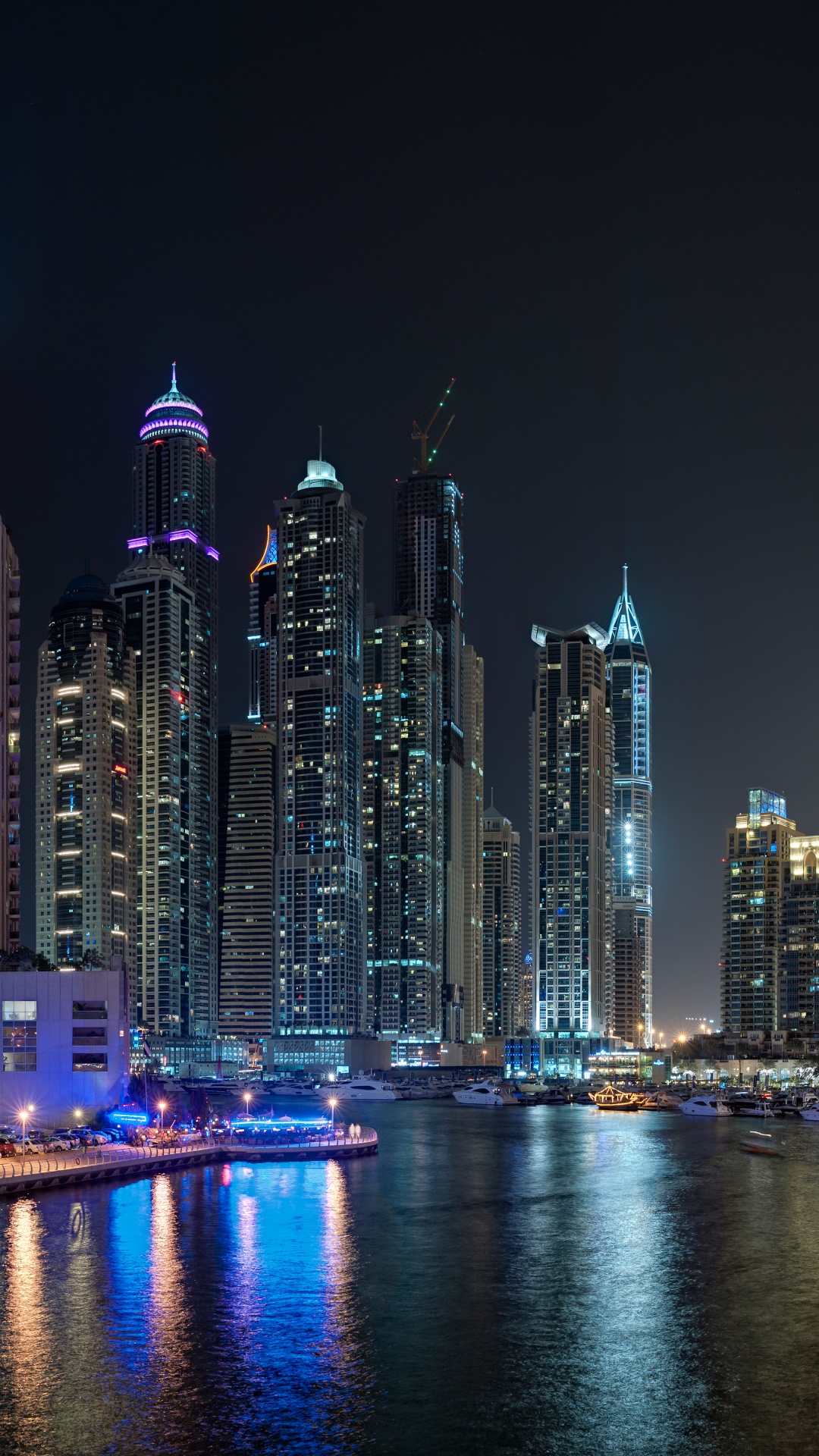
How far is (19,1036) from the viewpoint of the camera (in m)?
135

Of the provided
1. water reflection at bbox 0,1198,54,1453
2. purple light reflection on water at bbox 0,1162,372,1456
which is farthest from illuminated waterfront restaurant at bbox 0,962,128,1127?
water reflection at bbox 0,1198,54,1453

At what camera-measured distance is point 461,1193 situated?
116 meters

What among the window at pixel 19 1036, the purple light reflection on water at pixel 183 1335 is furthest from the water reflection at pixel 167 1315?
the window at pixel 19 1036

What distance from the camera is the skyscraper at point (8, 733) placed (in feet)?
462

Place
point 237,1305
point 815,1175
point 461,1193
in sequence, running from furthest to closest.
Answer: point 815,1175
point 461,1193
point 237,1305

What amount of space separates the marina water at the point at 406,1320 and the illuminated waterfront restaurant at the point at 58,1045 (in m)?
19.8

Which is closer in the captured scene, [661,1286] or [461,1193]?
[661,1286]

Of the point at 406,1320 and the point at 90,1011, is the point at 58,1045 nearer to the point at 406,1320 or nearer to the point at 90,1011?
the point at 90,1011

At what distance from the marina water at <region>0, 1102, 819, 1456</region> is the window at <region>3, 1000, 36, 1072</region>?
2130 cm

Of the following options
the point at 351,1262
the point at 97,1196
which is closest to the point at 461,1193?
the point at 97,1196

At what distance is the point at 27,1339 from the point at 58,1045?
239ft

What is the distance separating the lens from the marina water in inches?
2152

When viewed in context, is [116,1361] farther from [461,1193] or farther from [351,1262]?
[461,1193]

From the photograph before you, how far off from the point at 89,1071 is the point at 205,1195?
2915 cm
